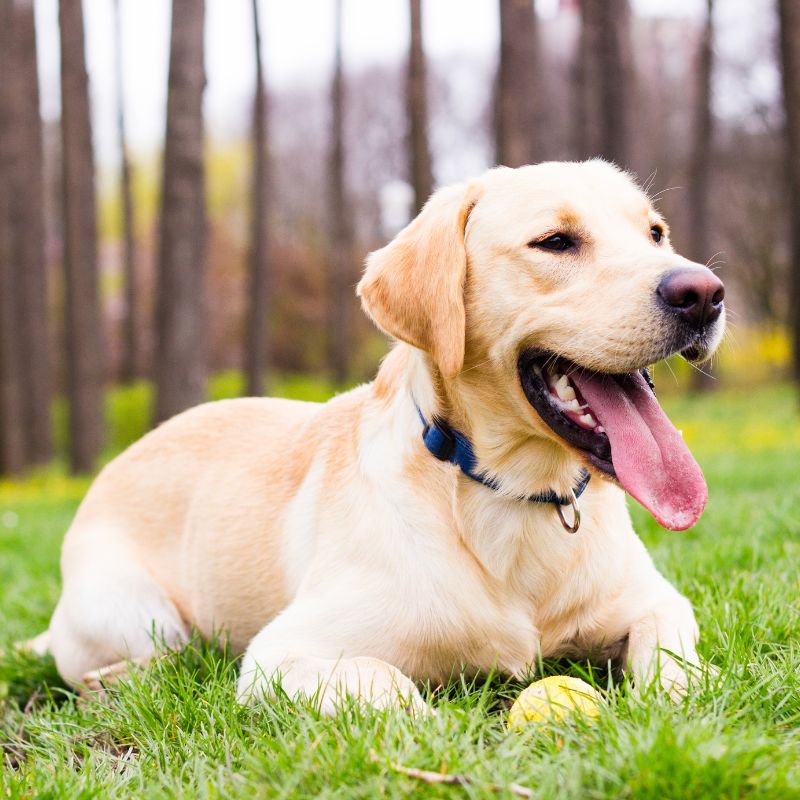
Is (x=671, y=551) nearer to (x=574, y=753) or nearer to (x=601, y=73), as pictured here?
(x=574, y=753)

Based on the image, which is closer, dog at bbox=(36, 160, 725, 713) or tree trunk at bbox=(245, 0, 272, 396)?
dog at bbox=(36, 160, 725, 713)

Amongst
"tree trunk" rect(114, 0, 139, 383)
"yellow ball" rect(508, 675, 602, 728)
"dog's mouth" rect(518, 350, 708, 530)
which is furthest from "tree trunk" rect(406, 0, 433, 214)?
"tree trunk" rect(114, 0, 139, 383)

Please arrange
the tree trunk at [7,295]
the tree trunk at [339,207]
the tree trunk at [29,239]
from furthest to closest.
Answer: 1. the tree trunk at [339,207]
2. the tree trunk at [29,239]
3. the tree trunk at [7,295]

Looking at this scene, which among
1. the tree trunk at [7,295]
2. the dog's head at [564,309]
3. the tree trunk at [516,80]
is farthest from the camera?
the tree trunk at [7,295]

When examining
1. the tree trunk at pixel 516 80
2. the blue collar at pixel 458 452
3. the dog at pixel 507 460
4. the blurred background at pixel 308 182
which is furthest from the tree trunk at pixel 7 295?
the blue collar at pixel 458 452

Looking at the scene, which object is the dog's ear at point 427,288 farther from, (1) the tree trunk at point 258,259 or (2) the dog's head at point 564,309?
(1) the tree trunk at point 258,259

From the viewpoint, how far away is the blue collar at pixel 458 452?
2.82m

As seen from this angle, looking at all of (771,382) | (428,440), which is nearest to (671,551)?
(428,440)

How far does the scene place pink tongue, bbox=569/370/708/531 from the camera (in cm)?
255

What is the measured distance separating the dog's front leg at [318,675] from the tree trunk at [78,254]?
36.1 ft

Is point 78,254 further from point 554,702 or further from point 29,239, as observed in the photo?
point 554,702

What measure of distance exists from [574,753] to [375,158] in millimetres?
27032

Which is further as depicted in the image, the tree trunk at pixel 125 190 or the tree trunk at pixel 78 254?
the tree trunk at pixel 125 190

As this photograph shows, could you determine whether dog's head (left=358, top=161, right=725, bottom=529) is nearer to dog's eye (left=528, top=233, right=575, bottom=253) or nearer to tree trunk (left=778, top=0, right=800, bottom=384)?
dog's eye (left=528, top=233, right=575, bottom=253)
